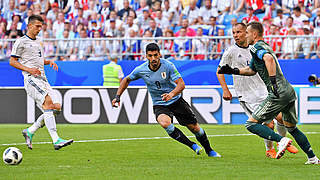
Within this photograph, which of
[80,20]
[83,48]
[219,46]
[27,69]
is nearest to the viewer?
[27,69]

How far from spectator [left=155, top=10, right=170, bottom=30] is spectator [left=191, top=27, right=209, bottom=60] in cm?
196

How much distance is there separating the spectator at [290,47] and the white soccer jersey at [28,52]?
33.7 feet

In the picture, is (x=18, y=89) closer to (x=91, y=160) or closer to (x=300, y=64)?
(x=300, y=64)

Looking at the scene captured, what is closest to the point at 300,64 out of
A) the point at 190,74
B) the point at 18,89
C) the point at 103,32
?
the point at 190,74

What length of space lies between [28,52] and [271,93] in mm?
5119

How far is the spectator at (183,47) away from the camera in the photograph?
2170cm

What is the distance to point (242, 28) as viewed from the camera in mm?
10867

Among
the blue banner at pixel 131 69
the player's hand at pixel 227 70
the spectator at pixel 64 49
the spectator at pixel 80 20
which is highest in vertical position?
the player's hand at pixel 227 70

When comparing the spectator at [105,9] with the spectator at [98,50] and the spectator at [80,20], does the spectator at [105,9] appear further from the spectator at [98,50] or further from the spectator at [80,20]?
the spectator at [98,50]

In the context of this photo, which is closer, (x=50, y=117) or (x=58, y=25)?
(x=50, y=117)

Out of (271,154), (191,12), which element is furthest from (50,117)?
(191,12)

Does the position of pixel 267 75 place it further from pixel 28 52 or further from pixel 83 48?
pixel 83 48

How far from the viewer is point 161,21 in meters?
23.7

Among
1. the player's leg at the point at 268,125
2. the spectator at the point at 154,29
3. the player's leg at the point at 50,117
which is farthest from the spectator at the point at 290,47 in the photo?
the player's leg at the point at 50,117
